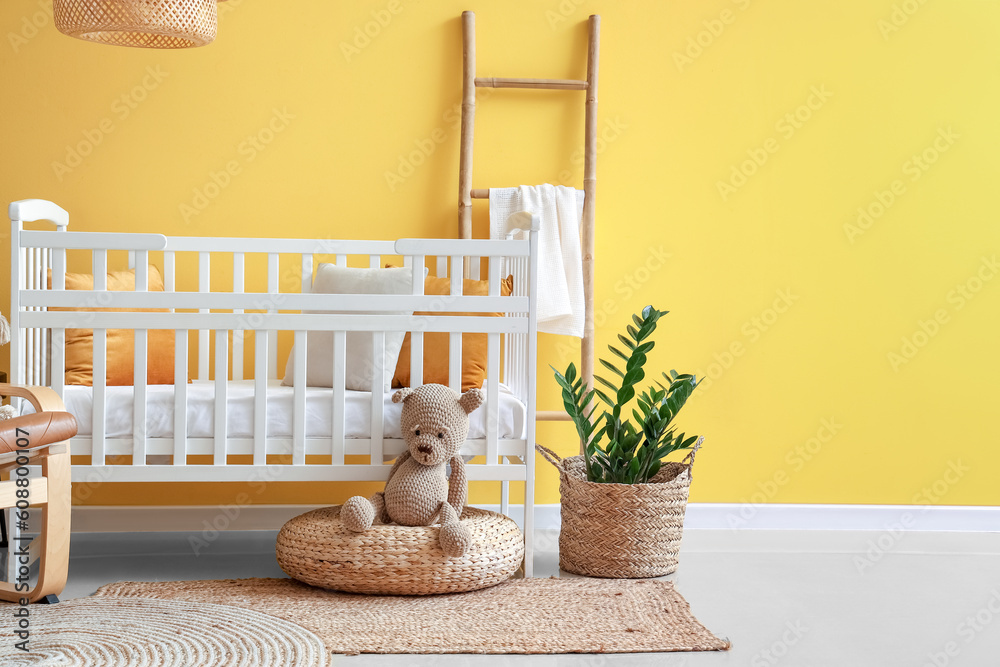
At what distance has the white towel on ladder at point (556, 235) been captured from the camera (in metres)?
2.54

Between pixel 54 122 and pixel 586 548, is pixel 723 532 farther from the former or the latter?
pixel 54 122

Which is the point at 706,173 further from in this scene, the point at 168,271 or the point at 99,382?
the point at 99,382

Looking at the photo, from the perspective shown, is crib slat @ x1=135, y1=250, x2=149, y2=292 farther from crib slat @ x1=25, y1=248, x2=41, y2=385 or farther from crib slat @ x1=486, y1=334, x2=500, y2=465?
crib slat @ x1=486, y1=334, x2=500, y2=465

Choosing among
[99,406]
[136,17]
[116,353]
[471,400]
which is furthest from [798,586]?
[136,17]

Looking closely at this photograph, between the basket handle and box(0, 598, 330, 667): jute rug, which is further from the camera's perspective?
the basket handle

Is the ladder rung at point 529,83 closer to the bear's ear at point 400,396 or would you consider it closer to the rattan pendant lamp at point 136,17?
the rattan pendant lamp at point 136,17

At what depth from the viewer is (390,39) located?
2.65 meters

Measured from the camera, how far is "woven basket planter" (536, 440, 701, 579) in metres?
2.16

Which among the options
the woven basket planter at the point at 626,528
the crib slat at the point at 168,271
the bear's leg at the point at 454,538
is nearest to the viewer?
the bear's leg at the point at 454,538

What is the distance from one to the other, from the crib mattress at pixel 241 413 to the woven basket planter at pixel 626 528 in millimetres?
258

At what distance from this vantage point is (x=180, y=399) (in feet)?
6.63

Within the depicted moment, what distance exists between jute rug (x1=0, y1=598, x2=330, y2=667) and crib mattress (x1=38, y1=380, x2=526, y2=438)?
393 millimetres

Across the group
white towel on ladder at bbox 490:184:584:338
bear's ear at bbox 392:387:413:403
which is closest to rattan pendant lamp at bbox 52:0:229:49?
bear's ear at bbox 392:387:413:403

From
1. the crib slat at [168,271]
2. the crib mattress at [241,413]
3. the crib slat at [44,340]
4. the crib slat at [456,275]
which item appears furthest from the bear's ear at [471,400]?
the crib slat at [44,340]
